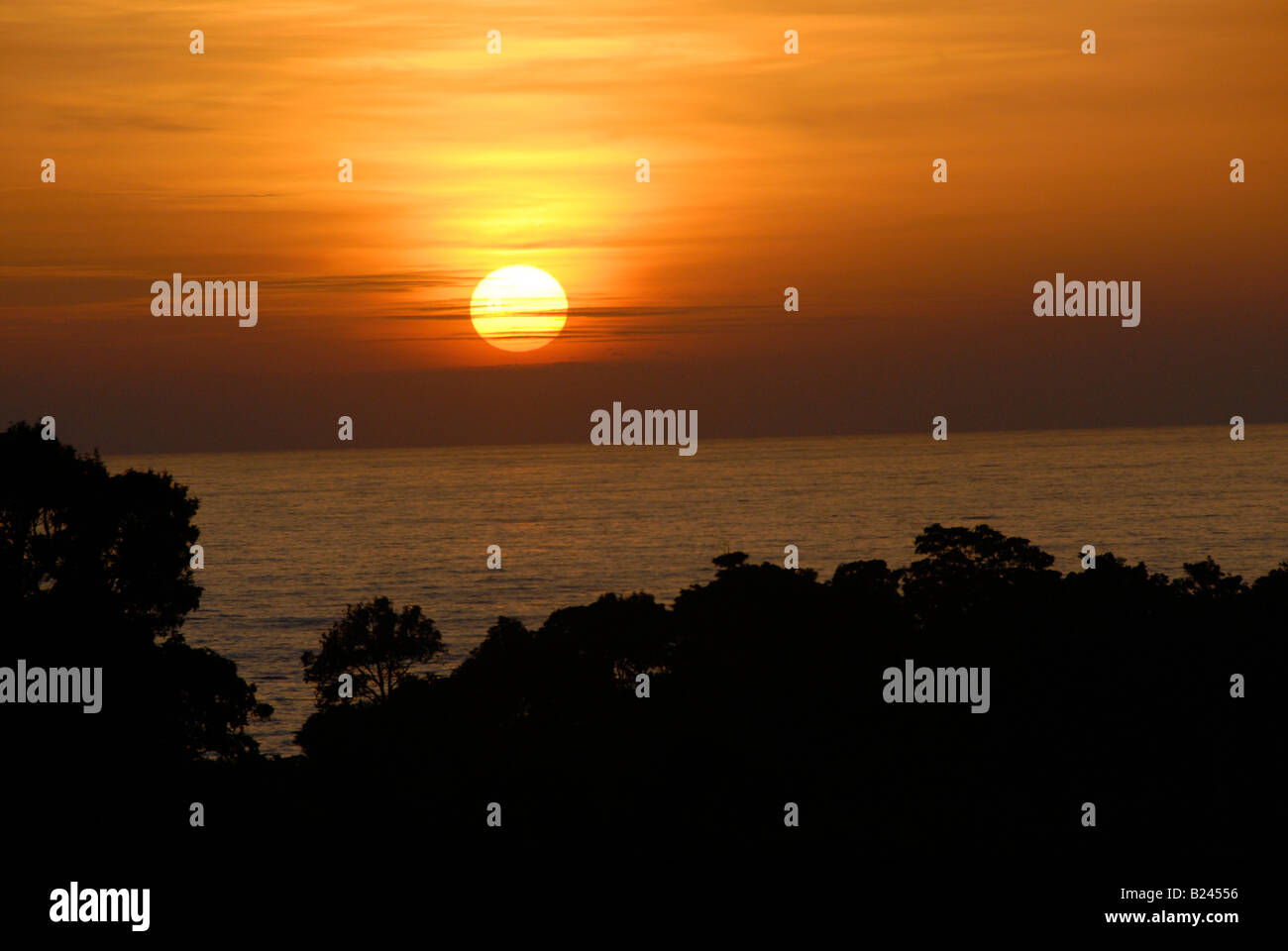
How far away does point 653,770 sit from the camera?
36.2m

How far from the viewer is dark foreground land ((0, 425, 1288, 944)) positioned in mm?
27594

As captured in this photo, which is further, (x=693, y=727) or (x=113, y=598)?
(x=693, y=727)

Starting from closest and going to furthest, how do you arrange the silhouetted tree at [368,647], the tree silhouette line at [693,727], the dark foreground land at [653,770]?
the dark foreground land at [653,770], the tree silhouette line at [693,727], the silhouetted tree at [368,647]

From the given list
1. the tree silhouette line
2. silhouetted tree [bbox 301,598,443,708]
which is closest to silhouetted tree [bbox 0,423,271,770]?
the tree silhouette line

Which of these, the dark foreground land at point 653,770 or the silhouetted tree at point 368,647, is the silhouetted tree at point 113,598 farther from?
the silhouetted tree at point 368,647

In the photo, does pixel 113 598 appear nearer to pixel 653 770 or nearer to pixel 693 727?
pixel 653 770

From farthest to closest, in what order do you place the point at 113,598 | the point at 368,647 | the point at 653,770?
the point at 368,647 < the point at 113,598 < the point at 653,770

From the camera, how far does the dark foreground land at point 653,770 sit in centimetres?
2759

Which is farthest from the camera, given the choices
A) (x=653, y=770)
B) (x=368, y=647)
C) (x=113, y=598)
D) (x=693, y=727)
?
(x=368, y=647)

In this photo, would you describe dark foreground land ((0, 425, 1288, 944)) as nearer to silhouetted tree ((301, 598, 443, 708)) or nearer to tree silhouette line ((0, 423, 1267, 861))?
tree silhouette line ((0, 423, 1267, 861))

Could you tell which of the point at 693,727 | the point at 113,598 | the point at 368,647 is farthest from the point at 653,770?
the point at 368,647

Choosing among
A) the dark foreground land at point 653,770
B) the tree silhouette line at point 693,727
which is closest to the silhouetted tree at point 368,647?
the dark foreground land at point 653,770

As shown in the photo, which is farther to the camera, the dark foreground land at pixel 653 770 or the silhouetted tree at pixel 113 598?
the silhouetted tree at pixel 113 598
